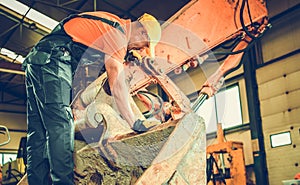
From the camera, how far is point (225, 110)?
8.04m

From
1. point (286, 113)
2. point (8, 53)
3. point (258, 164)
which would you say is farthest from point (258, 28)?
point (8, 53)

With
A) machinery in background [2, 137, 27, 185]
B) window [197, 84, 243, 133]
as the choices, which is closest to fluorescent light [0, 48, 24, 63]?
machinery in background [2, 137, 27, 185]

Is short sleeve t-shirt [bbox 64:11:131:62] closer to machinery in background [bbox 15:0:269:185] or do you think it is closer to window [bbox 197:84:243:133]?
machinery in background [bbox 15:0:269:185]

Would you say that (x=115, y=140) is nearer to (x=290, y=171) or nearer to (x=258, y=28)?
(x=258, y=28)

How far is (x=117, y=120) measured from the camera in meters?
2.42

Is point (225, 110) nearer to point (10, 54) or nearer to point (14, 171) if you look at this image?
point (14, 171)

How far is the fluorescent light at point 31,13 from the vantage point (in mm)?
8070

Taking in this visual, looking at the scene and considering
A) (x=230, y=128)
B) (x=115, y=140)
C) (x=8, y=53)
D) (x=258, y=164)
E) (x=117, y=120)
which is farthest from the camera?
(x=8, y=53)

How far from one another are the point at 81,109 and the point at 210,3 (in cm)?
129

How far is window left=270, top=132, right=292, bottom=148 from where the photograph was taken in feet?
20.6

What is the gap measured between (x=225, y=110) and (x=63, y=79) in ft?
20.0

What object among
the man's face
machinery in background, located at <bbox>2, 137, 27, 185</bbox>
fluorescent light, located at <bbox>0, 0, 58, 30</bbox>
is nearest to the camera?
the man's face

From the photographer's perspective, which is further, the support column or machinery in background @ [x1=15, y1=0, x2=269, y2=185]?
the support column

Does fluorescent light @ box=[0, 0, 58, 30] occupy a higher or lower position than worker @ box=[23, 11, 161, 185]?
higher
